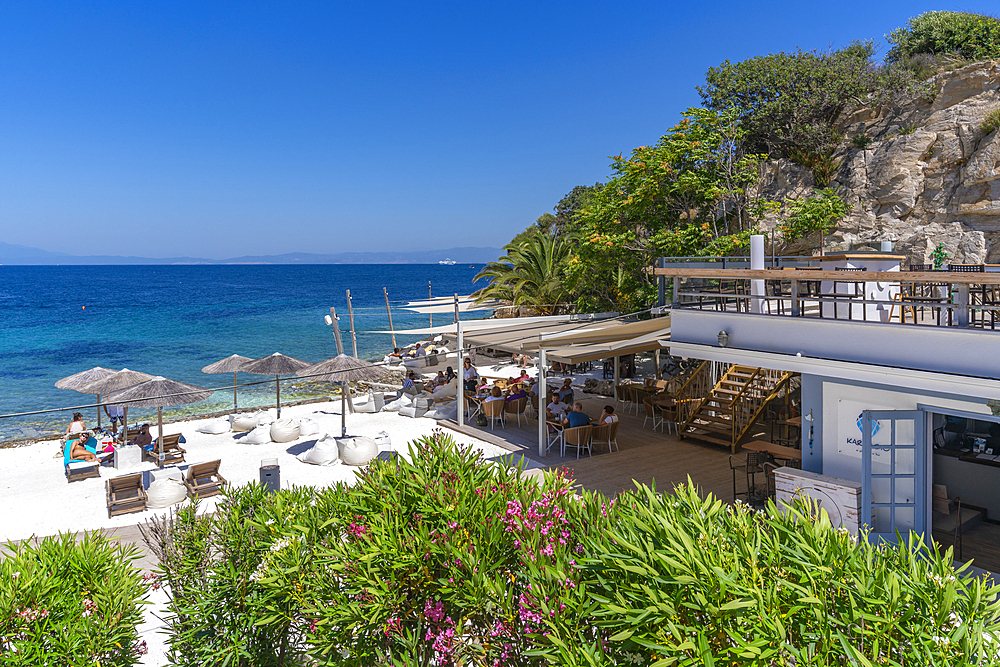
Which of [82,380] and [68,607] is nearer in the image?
[68,607]

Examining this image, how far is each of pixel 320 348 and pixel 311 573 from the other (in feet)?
126

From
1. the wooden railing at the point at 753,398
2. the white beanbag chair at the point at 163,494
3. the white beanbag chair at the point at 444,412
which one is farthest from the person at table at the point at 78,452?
the wooden railing at the point at 753,398

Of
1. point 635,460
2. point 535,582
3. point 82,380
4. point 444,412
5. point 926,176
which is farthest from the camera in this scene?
point 926,176

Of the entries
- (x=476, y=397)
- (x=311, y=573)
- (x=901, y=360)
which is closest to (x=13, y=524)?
(x=311, y=573)

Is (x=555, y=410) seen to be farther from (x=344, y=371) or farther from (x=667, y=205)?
(x=667, y=205)

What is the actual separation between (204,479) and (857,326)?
10.1 metres

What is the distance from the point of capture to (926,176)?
20922 millimetres

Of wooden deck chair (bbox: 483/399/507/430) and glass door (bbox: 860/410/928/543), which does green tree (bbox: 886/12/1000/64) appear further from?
glass door (bbox: 860/410/928/543)

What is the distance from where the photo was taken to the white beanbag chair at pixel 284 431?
12836 millimetres

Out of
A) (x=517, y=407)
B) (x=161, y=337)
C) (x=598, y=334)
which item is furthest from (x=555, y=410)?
(x=161, y=337)

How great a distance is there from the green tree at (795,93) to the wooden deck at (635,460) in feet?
50.0

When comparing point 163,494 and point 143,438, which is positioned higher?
point 143,438

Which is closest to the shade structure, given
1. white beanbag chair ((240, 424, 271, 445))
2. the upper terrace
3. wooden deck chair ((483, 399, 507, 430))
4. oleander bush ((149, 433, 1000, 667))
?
white beanbag chair ((240, 424, 271, 445))

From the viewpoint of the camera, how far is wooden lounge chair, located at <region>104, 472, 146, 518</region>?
9.16 metres
